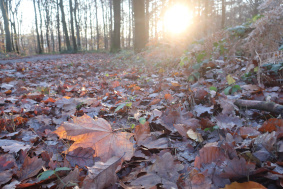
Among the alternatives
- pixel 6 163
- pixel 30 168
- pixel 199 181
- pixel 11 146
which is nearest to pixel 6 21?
pixel 11 146

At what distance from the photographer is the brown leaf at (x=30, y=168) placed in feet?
3.36

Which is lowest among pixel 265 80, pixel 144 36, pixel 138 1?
pixel 265 80

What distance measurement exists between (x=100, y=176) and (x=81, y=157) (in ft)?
1.04

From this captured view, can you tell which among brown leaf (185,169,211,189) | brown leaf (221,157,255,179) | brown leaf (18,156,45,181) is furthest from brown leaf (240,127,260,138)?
brown leaf (18,156,45,181)

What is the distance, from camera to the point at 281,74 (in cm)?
232

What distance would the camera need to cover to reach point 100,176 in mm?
874

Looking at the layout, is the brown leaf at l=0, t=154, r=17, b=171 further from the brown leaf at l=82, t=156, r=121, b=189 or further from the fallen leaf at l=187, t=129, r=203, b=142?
the fallen leaf at l=187, t=129, r=203, b=142

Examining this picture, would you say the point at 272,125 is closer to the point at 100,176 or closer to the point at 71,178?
the point at 100,176

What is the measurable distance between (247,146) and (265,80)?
5.43ft

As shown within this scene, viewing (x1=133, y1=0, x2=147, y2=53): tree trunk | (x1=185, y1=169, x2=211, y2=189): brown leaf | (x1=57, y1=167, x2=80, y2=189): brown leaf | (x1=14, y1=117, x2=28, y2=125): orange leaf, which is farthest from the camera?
(x1=133, y1=0, x2=147, y2=53): tree trunk

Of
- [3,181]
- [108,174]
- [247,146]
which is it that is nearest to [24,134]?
[3,181]

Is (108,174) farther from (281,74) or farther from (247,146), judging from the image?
(281,74)

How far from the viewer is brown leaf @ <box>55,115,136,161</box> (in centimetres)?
106

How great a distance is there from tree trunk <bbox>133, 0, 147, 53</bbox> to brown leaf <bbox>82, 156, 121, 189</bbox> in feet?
28.9
